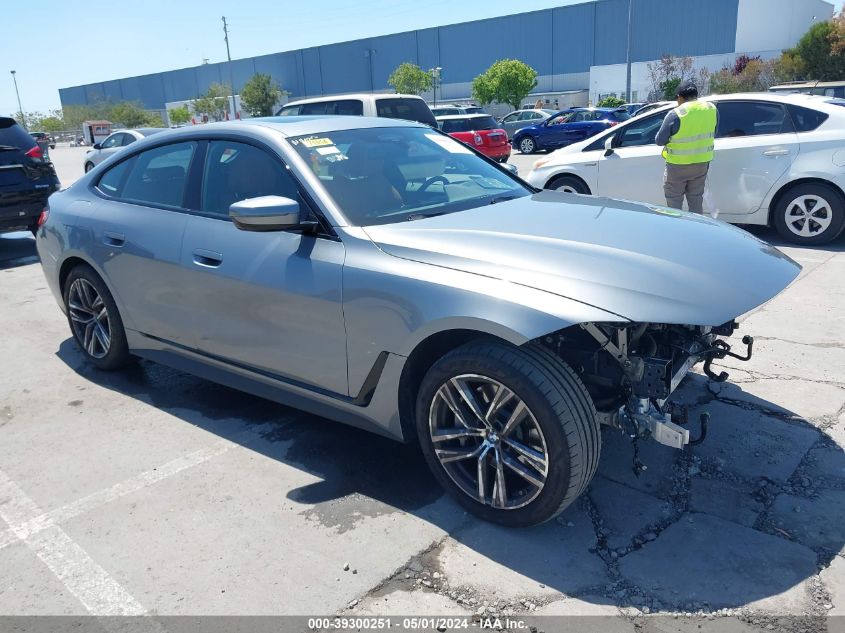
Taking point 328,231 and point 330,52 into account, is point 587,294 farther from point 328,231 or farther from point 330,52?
point 330,52

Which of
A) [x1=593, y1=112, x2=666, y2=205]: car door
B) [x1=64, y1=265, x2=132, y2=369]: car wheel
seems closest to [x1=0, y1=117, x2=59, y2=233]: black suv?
[x1=64, y1=265, x2=132, y2=369]: car wheel

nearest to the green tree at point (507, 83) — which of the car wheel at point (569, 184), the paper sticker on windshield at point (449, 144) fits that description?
the car wheel at point (569, 184)

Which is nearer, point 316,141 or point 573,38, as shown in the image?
point 316,141

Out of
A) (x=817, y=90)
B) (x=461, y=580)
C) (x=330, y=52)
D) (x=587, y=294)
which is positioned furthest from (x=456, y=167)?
(x=330, y=52)

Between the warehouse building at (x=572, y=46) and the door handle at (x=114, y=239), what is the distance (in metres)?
48.1

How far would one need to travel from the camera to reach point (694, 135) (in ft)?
23.4

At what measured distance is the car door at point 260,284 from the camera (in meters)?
3.19

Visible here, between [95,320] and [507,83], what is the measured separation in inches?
2257

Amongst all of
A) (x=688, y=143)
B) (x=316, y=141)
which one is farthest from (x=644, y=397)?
(x=688, y=143)

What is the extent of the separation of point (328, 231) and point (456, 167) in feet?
3.89

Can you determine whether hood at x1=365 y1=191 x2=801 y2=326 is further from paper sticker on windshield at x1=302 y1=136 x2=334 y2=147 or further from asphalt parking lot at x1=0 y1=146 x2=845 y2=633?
asphalt parking lot at x1=0 y1=146 x2=845 y2=633

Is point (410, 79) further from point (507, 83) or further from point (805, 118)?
point (805, 118)

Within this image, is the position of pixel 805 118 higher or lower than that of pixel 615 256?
higher

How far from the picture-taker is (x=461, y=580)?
2.61 m
